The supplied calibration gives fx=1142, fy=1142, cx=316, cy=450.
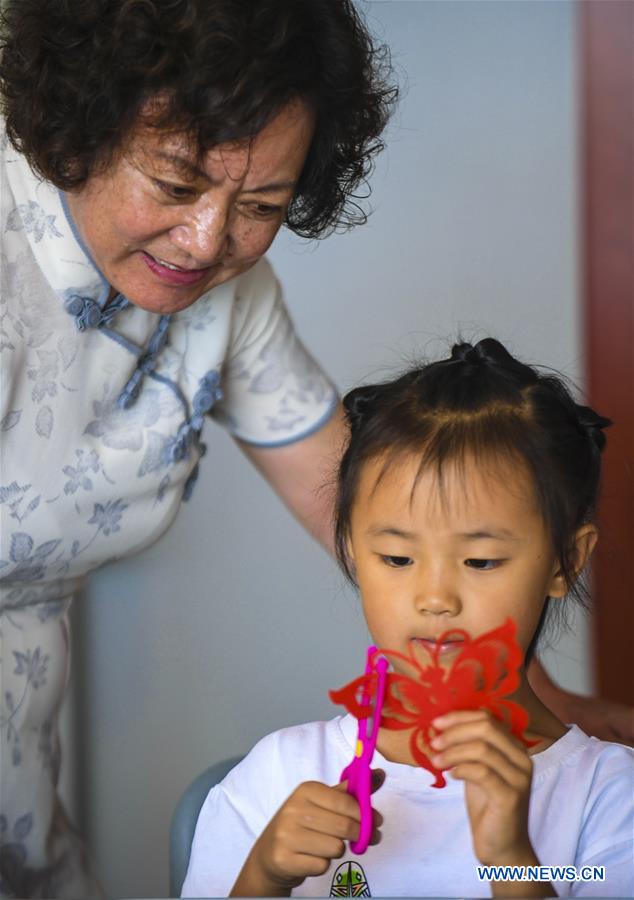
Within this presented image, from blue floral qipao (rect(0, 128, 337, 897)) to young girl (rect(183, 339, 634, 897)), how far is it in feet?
0.62

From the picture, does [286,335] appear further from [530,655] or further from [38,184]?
[530,655]

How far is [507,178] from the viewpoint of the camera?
3.36ft

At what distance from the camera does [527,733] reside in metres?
0.82

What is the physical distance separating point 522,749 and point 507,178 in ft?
1.84

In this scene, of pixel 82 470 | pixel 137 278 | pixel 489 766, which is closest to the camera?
pixel 489 766

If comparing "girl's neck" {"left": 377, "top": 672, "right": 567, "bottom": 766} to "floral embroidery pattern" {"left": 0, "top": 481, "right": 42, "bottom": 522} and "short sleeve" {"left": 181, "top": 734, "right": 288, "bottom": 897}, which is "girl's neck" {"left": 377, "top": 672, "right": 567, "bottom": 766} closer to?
"short sleeve" {"left": 181, "top": 734, "right": 288, "bottom": 897}

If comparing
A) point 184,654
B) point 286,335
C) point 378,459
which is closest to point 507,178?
point 286,335

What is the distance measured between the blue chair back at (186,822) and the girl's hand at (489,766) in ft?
0.97

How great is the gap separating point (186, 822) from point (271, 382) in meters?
0.39

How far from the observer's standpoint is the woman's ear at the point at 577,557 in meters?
0.81

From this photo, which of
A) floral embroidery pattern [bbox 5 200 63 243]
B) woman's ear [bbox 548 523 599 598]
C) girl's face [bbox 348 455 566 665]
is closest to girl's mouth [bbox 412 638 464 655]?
girl's face [bbox 348 455 566 665]

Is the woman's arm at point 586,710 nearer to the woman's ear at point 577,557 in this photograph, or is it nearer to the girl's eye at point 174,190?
the woman's ear at point 577,557

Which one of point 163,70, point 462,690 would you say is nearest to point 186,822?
point 462,690

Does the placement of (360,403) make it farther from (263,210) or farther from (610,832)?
(610,832)
